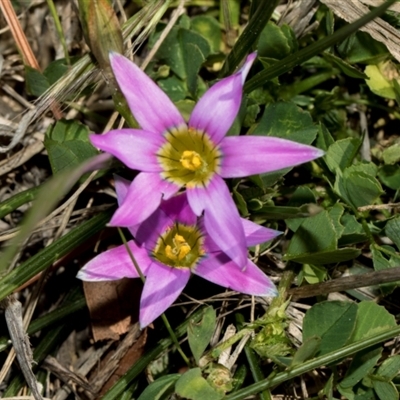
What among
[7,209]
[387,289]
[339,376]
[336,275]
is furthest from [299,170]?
[7,209]

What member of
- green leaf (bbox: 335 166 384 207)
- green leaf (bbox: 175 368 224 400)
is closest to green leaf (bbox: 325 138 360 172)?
green leaf (bbox: 335 166 384 207)

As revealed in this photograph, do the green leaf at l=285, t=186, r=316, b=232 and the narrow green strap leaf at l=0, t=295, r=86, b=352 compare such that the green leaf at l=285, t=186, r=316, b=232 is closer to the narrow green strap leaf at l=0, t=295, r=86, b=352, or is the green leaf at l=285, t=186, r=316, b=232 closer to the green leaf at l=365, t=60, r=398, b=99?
the green leaf at l=365, t=60, r=398, b=99

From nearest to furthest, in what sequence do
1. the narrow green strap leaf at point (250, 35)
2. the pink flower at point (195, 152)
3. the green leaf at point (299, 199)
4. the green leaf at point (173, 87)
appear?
the pink flower at point (195, 152)
the narrow green strap leaf at point (250, 35)
the green leaf at point (299, 199)
the green leaf at point (173, 87)

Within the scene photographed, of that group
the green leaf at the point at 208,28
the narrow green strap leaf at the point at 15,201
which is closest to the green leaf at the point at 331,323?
the narrow green strap leaf at the point at 15,201

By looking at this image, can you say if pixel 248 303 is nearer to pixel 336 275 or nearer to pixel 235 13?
pixel 336 275

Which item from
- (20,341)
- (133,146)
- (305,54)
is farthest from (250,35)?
(20,341)

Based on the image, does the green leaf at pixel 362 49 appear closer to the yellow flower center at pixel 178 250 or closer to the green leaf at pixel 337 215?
the green leaf at pixel 337 215

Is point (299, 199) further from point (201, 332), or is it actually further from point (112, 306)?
point (112, 306)

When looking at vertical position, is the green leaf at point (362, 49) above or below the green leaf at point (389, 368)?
above
